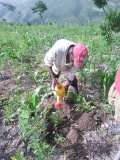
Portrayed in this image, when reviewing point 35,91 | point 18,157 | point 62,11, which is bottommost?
point 62,11

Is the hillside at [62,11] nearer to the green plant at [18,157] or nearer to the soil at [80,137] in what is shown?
the soil at [80,137]

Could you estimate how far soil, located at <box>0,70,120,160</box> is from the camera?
181 inches

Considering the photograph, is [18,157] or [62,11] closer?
[18,157]

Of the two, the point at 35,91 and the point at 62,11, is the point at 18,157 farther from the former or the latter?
the point at 62,11

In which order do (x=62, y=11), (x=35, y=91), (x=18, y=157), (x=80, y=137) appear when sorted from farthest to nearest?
1. (x=62, y=11)
2. (x=35, y=91)
3. (x=80, y=137)
4. (x=18, y=157)

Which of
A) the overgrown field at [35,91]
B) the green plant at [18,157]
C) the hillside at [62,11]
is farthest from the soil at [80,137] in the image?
the hillside at [62,11]

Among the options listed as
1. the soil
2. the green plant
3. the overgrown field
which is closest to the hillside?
the overgrown field

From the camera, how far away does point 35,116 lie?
503 centimetres

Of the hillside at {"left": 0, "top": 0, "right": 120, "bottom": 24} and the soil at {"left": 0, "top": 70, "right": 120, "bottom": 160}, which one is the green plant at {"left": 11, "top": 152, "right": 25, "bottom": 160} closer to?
the soil at {"left": 0, "top": 70, "right": 120, "bottom": 160}

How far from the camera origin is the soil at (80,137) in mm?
4605

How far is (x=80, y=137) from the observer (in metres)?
4.84

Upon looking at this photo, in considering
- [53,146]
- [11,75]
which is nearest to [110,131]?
[53,146]

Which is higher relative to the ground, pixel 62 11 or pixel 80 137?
pixel 80 137

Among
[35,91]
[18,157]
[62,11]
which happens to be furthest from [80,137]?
[62,11]
